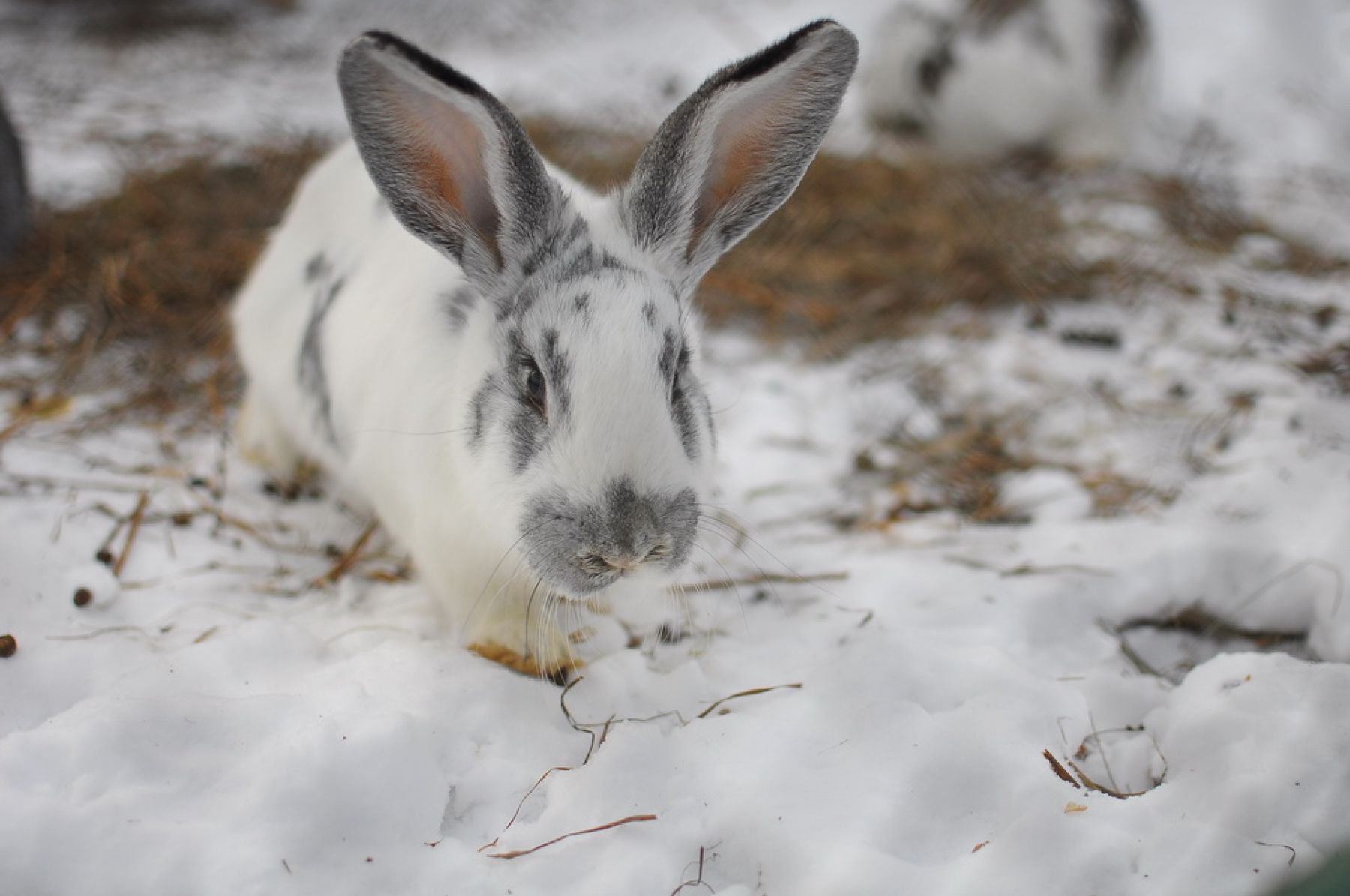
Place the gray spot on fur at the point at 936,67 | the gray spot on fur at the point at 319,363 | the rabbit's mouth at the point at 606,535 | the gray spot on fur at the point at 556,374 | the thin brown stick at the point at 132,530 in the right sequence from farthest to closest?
1. the gray spot on fur at the point at 936,67
2. the gray spot on fur at the point at 319,363
3. the thin brown stick at the point at 132,530
4. the gray spot on fur at the point at 556,374
5. the rabbit's mouth at the point at 606,535

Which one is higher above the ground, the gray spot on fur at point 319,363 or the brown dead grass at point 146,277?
the gray spot on fur at point 319,363

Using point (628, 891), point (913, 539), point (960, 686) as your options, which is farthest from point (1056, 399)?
point (628, 891)

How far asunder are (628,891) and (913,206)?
4.70m

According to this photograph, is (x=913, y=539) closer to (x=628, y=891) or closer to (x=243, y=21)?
(x=628, y=891)

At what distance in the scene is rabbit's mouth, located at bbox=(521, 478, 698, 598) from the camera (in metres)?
1.77

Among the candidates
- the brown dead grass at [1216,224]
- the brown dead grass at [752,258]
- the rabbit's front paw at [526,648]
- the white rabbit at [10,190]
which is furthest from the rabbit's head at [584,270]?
the brown dead grass at [1216,224]

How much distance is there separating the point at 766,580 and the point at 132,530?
1.70 m

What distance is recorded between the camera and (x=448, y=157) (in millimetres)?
2082

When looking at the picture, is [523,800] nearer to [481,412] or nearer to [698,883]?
[698,883]

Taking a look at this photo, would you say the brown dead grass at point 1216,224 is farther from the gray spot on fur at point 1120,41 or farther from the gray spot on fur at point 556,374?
the gray spot on fur at point 556,374

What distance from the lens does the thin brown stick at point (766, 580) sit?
8.54 feet

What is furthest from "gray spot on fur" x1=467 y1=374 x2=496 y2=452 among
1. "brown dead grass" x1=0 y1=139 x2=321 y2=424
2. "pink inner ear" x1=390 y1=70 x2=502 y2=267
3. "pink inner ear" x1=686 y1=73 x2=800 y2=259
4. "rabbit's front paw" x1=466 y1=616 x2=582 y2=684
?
"brown dead grass" x1=0 y1=139 x2=321 y2=424

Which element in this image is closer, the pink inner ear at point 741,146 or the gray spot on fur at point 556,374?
the gray spot on fur at point 556,374

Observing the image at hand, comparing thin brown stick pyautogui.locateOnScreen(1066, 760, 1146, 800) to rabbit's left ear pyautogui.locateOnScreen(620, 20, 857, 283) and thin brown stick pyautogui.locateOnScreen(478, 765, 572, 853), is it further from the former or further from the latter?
rabbit's left ear pyautogui.locateOnScreen(620, 20, 857, 283)
